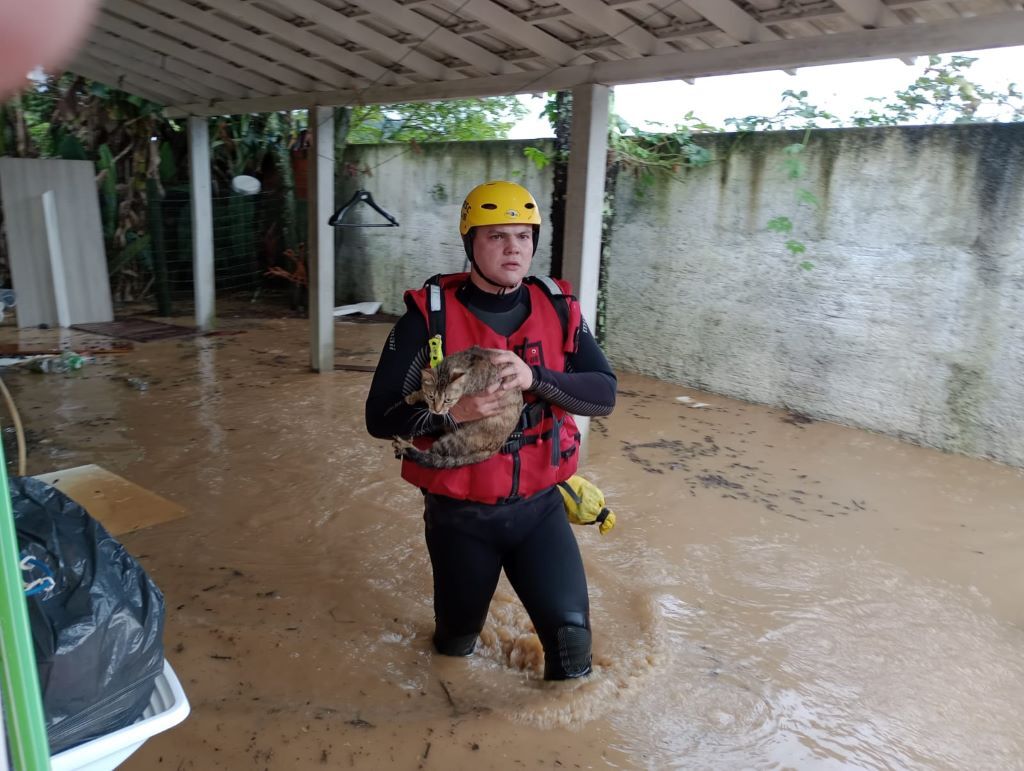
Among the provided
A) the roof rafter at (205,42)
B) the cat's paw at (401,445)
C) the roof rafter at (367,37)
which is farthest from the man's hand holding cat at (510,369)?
the roof rafter at (205,42)

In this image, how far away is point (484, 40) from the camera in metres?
4.91

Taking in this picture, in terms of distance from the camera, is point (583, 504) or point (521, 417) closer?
point (521, 417)

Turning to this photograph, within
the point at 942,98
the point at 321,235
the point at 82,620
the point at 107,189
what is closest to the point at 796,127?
the point at 942,98

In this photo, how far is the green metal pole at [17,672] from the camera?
889 mm

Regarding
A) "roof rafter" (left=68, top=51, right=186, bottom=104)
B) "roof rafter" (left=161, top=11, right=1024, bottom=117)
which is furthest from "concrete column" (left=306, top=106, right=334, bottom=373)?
"roof rafter" (left=68, top=51, right=186, bottom=104)

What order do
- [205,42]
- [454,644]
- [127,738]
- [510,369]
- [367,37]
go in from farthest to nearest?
[205,42] < [367,37] < [454,644] < [510,369] < [127,738]

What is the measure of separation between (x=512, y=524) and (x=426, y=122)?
10937mm

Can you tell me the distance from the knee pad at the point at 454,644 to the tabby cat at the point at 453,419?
0.91 m

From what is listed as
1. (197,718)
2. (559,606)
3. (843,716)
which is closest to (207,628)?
(197,718)

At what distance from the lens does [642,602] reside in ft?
12.1

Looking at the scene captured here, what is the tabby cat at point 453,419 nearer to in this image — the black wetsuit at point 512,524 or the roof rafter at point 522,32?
the black wetsuit at point 512,524

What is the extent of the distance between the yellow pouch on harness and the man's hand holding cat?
713mm

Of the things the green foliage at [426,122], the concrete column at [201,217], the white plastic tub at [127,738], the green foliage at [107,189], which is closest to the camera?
the white plastic tub at [127,738]

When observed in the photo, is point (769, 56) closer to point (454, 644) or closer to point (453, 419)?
point (453, 419)
